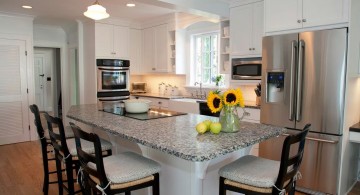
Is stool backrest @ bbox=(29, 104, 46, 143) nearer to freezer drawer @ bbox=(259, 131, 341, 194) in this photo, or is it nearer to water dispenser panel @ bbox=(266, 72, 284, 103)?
water dispenser panel @ bbox=(266, 72, 284, 103)

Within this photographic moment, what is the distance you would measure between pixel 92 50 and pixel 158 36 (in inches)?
54.7

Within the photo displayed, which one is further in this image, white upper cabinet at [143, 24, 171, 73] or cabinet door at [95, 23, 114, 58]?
white upper cabinet at [143, 24, 171, 73]

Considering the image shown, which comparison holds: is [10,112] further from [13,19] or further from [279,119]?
[279,119]

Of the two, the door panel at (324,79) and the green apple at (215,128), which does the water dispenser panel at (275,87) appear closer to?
the door panel at (324,79)

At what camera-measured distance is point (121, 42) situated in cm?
564

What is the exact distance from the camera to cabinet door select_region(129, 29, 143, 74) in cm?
586

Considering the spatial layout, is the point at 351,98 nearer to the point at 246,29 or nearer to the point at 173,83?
the point at 246,29

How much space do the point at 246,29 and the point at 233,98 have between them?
7.46 feet

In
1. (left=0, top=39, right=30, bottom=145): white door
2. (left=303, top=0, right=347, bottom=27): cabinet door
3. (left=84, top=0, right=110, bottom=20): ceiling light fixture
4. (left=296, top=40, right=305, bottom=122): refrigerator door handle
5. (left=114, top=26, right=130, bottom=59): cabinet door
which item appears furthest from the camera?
(left=114, top=26, right=130, bottom=59): cabinet door

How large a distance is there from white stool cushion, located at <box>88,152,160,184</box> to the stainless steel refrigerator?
1926mm

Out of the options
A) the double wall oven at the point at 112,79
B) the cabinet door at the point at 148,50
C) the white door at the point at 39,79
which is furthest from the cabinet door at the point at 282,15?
the white door at the point at 39,79

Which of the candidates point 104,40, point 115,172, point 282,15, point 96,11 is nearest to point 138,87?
point 104,40

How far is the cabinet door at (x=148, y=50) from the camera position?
572 centimetres

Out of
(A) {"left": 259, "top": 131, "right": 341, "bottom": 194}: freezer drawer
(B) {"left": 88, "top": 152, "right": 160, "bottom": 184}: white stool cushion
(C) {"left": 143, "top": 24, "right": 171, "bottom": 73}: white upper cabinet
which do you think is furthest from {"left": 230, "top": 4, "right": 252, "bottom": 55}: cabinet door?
(B) {"left": 88, "top": 152, "right": 160, "bottom": 184}: white stool cushion
